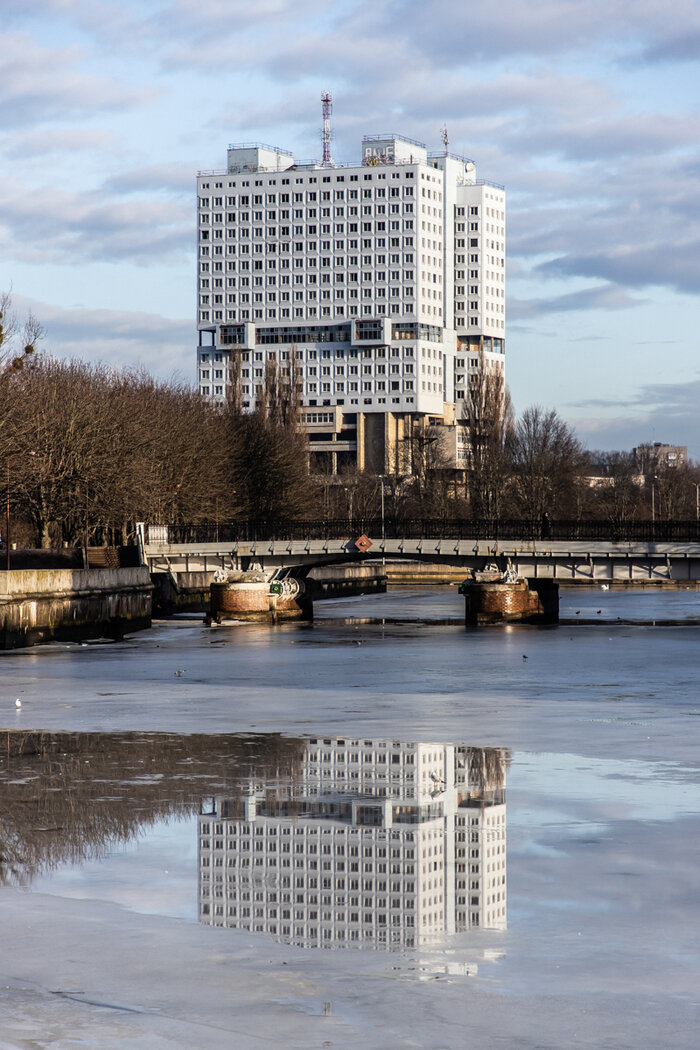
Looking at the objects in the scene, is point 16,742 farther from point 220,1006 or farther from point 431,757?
point 220,1006

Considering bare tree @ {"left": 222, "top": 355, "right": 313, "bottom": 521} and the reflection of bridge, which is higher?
bare tree @ {"left": 222, "top": 355, "right": 313, "bottom": 521}

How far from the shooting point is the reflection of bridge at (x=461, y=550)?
7806cm

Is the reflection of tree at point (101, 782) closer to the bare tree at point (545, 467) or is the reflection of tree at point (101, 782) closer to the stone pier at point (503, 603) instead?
the stone pier at point (503, 603)

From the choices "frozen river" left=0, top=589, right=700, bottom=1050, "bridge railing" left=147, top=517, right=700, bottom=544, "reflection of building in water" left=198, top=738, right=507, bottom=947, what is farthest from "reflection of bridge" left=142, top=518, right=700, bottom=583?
"reflection of building in water" left=198, top=738, right=507, bottom=947

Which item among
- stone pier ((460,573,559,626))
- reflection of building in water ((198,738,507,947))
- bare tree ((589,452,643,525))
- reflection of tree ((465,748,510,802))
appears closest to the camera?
reflection of building in water ((198,738,507,947))

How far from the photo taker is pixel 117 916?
12469mm

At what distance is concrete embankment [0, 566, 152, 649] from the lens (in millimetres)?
56406

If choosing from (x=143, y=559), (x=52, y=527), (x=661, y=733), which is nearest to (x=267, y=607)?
(x=143, y=559)

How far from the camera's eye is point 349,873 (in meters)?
14.4

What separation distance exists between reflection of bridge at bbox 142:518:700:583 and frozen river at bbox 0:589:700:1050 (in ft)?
149

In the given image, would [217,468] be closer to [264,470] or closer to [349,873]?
[264,470]

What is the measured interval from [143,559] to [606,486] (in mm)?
86067

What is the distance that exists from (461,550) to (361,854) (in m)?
68.8

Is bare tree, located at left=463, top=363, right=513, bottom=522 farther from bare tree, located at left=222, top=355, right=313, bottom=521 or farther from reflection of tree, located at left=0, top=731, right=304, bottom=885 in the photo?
reflection of tree, located at left=0, top=731, right=304, bottom=885
